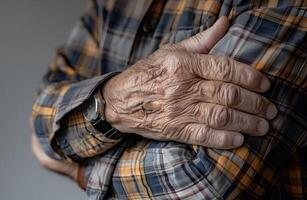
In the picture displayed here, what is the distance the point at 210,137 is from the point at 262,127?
94 millimetres

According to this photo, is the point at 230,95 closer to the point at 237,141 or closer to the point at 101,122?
the point at 237,141

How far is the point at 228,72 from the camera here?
904mm

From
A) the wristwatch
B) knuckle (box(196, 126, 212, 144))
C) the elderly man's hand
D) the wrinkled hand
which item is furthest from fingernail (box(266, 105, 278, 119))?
the wrinkled hand

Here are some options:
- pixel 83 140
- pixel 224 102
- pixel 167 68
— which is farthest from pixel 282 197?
pixel 83 140

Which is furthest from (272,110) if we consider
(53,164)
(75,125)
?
(53,164)

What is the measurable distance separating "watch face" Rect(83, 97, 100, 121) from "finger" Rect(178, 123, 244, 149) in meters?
0.23

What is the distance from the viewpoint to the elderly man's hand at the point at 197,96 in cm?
90

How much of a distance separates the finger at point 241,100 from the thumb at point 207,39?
0.10m

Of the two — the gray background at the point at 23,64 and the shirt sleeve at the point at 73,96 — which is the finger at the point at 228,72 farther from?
the gray background at the point at 23,64

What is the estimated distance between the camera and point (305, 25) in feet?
2.94

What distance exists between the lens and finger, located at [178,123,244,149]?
0.89 meters

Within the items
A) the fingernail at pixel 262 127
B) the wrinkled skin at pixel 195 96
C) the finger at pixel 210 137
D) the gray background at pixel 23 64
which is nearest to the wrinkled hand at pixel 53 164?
the gray background at pixel 23 64

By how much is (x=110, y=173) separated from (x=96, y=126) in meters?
0.11

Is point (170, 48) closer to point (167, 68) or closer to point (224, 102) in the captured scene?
point (167, 68)
